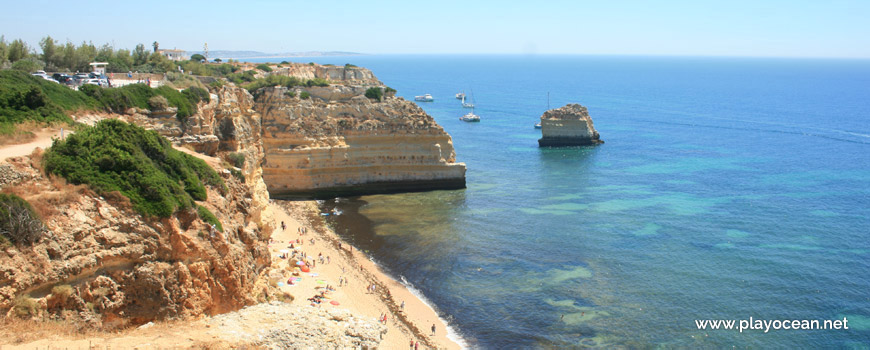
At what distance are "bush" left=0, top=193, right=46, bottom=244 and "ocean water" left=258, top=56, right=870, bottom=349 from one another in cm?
1465

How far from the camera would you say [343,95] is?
43500 millimetres

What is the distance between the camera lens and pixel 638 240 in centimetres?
3253

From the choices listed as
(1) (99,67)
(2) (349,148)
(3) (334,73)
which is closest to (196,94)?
(2) (349,148)

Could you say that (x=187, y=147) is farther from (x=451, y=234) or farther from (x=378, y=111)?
(x=378, y=111)

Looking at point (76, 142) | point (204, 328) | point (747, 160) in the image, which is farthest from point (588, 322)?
point (747, 160)

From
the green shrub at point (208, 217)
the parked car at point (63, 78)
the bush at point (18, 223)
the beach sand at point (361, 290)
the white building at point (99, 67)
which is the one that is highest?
the white building at point (99, 67)

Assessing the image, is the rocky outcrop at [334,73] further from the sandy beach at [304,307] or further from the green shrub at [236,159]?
the green shrub at [236,159]

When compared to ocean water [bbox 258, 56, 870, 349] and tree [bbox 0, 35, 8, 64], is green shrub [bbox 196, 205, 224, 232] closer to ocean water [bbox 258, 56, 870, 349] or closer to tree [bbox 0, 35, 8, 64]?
ocean water [bbox 258, 56, 870, 349]

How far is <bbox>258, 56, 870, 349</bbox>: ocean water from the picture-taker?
2322cm

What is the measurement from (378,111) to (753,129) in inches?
2146

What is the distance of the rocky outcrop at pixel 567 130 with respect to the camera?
65500mm

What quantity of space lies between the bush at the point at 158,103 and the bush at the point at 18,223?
10.9 metres

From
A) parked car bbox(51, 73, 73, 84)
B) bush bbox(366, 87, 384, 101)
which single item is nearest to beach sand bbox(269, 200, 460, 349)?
parked car bbox(51, 73, 73, 84)

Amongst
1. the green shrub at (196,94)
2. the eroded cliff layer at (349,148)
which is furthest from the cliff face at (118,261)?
the eroded cliff layer at (349,148)
